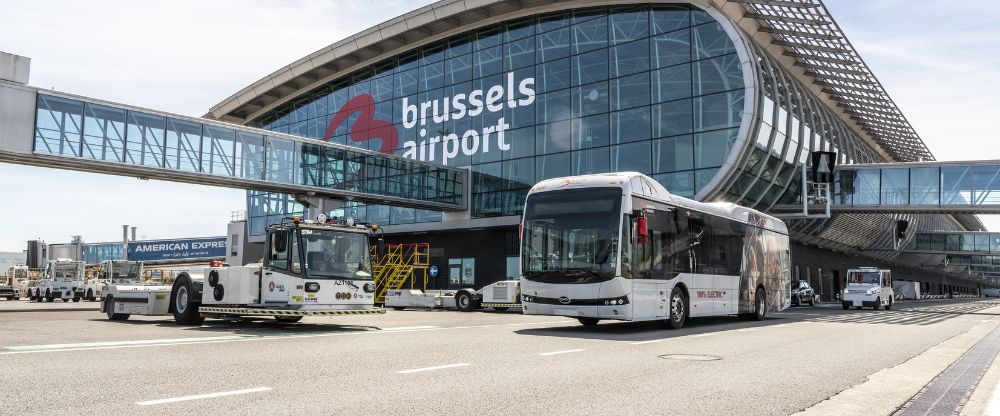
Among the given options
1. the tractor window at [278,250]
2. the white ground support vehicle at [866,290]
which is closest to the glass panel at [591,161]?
the white ground support vehicle at [866,290]

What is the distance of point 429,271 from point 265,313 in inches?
1168

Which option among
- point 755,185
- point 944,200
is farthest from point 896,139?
point 755,185

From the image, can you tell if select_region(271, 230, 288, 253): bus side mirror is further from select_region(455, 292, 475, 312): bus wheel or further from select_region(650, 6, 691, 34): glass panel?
select_region(650, 6, 691, 34): glass panel

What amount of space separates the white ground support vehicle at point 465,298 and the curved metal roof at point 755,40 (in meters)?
16.6

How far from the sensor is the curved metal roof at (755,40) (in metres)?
35.1

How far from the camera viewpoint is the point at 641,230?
50.6ft

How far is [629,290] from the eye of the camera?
1526 centimetres

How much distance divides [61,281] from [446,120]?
25.6m

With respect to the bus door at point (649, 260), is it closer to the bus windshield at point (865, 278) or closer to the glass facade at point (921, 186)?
the glass facade at point (921, 186)

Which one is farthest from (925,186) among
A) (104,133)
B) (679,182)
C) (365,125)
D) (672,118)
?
(104,133)

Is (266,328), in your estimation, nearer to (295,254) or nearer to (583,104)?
(295,254)

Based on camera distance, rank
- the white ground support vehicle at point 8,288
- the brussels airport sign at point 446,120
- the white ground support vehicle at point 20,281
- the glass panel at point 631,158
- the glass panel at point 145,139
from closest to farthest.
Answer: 1. the glass panel at point 145,139
2. the glass panel at point 631,158
3. the brussels airport sign at point 446,120
4. the white ground support vehicle at point 20,281
5. the white ground support vehicle at point 8,288

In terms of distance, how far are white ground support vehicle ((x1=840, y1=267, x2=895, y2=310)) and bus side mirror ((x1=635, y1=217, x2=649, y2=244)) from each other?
25.8 metres

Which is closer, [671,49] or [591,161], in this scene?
[671,49]
